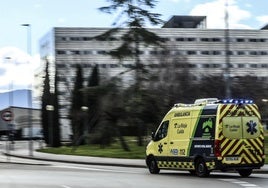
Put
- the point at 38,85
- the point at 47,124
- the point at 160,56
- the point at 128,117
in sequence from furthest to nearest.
Result: the point at 38,85, the point at 47,124, the point at 160,56, the point at 128,117

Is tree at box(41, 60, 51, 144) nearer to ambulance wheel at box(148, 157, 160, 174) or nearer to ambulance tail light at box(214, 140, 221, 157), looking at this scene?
ambulance wheel at box(148, 157, 160, 174)

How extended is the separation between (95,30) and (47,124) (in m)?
48.4

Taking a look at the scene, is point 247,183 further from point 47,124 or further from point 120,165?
point 47,124

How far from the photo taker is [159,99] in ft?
157

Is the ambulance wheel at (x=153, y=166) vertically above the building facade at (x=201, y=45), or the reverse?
the building facade at (x=201, y=45)

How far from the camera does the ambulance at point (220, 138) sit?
21.3 meters

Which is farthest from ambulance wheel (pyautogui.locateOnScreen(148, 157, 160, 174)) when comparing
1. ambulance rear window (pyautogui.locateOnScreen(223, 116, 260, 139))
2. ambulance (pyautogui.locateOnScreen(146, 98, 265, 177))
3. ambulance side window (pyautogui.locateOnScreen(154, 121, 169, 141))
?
ambulance rear window (pyautogui.locateOnScreen(223, 116, 260, 139))

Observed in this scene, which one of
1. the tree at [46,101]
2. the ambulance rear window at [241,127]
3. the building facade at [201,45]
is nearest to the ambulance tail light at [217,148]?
the ambulance rear window at [241,127]

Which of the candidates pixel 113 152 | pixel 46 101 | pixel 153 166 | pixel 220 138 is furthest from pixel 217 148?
pixel 46 101

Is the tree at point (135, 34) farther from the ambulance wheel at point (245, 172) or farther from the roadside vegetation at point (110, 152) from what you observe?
the ambulance wheel at point (245, 172)

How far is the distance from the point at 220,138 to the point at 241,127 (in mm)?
1030

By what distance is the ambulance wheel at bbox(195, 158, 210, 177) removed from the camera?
21484mm

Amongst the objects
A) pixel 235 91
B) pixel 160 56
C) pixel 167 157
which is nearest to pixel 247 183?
pixel 167 157

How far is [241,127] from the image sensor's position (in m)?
21.7
